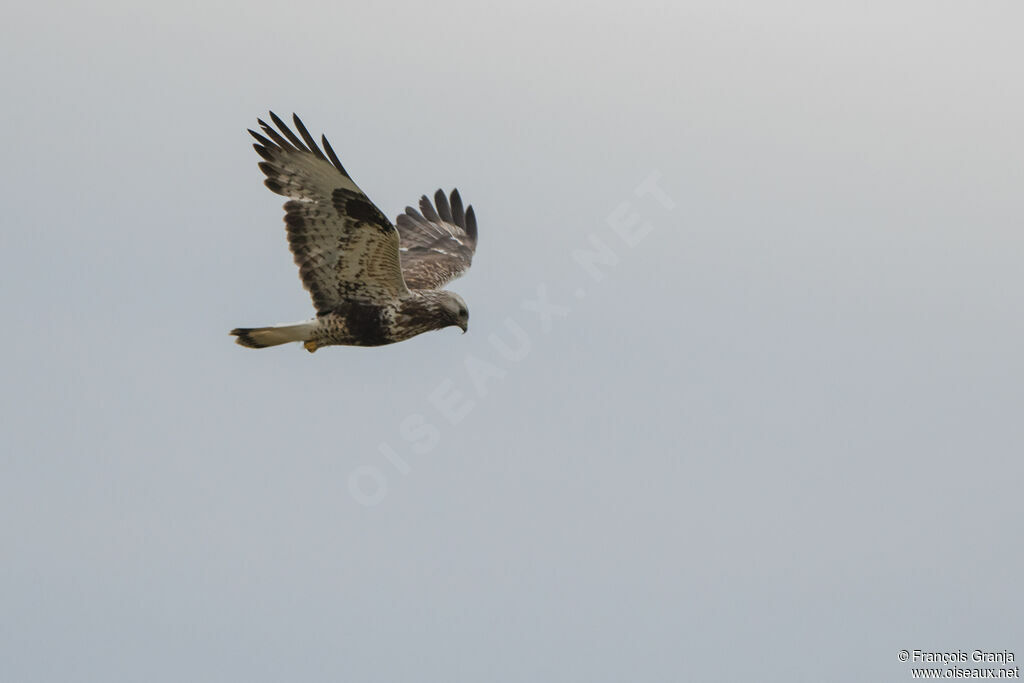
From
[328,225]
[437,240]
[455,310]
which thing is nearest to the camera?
[328,225]

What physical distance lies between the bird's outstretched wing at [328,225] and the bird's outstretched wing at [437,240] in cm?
172

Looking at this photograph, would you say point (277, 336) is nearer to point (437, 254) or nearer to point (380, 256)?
point (380, 256)

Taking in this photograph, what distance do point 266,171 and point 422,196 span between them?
4.45 meters

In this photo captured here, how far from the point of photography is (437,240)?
16609mm

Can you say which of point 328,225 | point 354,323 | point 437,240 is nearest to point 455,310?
point 354,323

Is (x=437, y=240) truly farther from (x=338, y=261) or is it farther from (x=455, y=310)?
(x=338, y=261)

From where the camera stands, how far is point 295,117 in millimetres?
12828

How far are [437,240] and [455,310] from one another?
318 centimetres

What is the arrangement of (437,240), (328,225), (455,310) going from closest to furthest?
1. (328,225)
2. (455,310)
3. (437,240)

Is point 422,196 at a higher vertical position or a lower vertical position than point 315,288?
higher

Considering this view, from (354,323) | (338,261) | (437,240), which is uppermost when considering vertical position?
(437,240)

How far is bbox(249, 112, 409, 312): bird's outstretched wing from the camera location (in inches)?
504

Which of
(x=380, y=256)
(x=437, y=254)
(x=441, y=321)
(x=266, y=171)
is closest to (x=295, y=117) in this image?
(x=266, y=171)

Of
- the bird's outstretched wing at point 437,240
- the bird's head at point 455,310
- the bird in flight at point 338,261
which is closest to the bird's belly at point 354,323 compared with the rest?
the bird in flight at point 338,261
